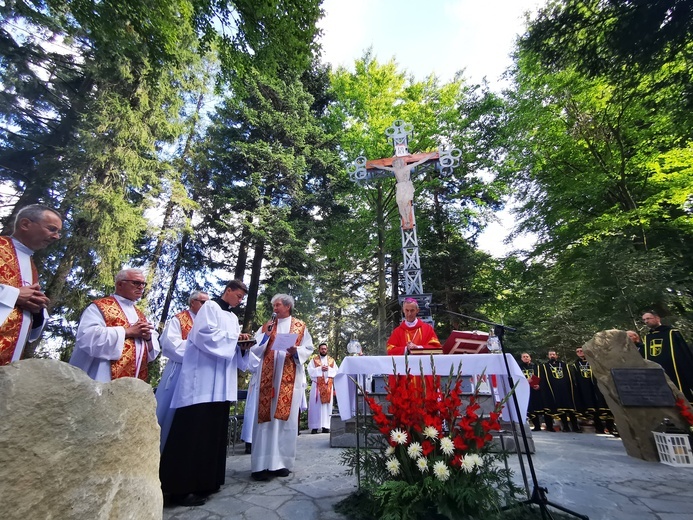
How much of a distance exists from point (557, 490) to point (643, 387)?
2.42 metres

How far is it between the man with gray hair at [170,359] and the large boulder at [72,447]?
2.17 meters

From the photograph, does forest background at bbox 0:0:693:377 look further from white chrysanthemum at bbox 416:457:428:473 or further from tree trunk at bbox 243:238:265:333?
white chrysanthemum at bbox 416:457:428:473

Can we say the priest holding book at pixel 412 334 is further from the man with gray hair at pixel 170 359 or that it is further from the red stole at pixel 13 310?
the red stole at pixel 13 310

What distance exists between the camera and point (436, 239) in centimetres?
1648

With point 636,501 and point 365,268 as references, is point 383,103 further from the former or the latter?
point 636,501

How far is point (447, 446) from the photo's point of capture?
2.27m

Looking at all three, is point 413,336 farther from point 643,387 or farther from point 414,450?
point 643,387

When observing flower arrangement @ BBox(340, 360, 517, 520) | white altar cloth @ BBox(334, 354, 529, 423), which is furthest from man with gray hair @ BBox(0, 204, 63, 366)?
flower arrangement @ BBox(340, 360, 517, 520)

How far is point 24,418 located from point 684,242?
1416 centimetres

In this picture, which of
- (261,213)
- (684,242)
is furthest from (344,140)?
(684,242)

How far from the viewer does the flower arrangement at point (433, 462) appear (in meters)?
2.19

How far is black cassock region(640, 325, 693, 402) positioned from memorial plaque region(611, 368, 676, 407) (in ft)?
3.88

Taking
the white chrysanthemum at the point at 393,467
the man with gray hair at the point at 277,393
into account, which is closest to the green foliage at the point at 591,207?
the man with gray hair at the point at 277,393

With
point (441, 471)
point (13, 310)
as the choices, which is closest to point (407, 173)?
point (441, 471)
